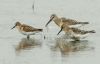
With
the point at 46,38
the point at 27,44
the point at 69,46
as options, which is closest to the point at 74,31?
the point at 46,38

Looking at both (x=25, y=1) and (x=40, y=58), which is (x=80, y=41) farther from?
(x=25, y=1)

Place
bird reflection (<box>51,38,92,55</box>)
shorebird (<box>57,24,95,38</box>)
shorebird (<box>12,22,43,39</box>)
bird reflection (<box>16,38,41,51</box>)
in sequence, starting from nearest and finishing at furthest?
bird reflection (<box>51,38,92,55</box>)
bird reflection (<box>16,38,41,51</box>)
shorebird (<box>57,24,95,38</box>)
shorebird (<box>12,22,43,39</box>)

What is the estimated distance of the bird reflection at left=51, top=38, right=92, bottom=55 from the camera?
1422 cm

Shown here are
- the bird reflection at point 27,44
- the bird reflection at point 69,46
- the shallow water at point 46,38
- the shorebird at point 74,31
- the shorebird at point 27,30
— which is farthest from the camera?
the shorebird at point 27,30

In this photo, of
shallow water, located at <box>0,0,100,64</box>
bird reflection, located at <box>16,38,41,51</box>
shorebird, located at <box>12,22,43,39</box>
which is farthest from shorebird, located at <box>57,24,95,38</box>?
bird reflection, located at <box>16,38,41,51</box>

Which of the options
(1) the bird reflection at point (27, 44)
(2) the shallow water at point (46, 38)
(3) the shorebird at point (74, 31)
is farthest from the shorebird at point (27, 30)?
(3) the shorebird at point (74, 31)

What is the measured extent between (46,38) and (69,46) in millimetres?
1390

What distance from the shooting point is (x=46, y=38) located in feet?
52.6

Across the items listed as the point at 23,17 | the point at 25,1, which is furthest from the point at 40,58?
the point at 25,1

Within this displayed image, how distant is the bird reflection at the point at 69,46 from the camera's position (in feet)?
46.6

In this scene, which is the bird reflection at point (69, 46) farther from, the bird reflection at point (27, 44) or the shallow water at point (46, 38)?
the bird reflection at point (27, 44)

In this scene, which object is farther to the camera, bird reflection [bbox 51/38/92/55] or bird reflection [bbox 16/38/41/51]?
bird reflection [bbox 16/38/41/51]

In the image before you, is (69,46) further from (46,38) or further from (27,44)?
(46,38)

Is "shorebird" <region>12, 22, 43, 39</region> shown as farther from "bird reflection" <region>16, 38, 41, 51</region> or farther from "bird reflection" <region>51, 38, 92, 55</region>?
"bird reflection" <region>51, 38, 92, 55</region>
